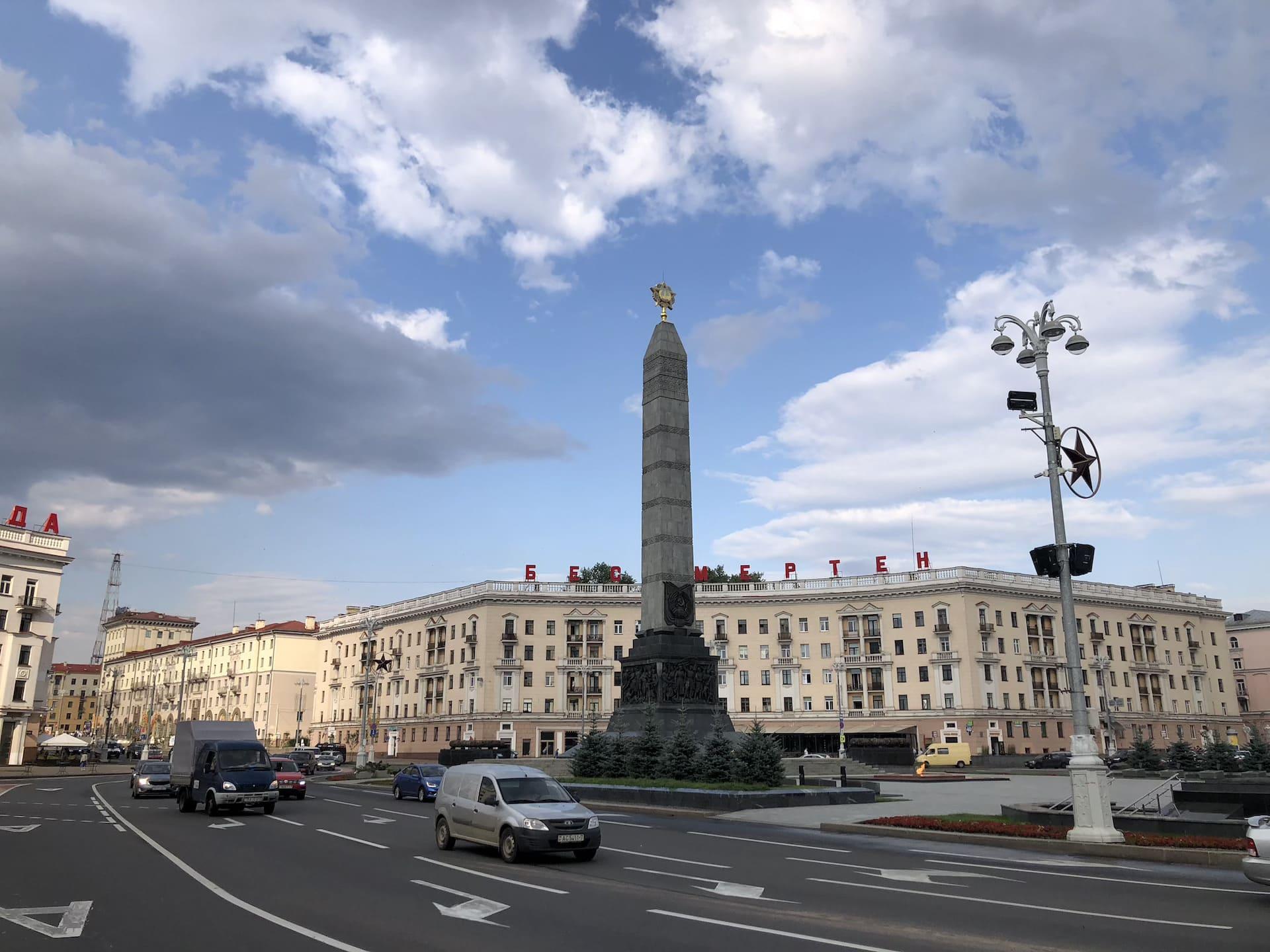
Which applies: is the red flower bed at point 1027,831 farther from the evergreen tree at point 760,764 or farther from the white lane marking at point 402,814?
the white lane marking at point 402,814

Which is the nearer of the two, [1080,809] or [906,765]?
[1080,809]

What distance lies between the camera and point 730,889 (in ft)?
45.7

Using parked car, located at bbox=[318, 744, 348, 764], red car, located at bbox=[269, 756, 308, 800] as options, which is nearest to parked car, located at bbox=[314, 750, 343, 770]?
parked car, located at bbox=[318, 744, 348, 764]

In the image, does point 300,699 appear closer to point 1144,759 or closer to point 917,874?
A: point 1144,759

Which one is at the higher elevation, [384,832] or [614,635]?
[614,635]

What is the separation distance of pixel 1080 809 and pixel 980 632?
226 ft

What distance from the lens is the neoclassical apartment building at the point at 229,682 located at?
124 metres

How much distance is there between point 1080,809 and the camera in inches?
739

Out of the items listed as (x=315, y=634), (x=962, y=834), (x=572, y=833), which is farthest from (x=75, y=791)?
(x=315, y=634)

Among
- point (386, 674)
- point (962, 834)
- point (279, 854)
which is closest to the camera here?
point (279, 854)

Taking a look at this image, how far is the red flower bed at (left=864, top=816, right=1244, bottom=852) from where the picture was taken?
58.3 ft

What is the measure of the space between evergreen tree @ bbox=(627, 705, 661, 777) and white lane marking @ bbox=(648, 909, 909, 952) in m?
21.5

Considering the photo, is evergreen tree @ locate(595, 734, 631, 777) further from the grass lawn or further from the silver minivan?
the silver minivan

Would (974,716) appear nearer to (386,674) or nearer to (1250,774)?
(1250,774)
